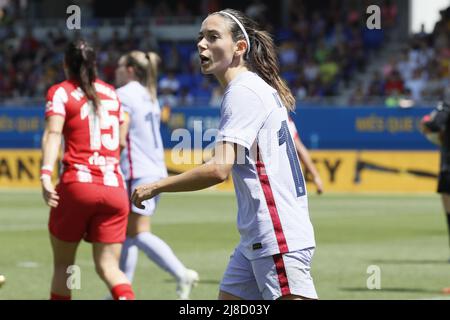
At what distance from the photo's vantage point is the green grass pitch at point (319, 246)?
36.2 ft

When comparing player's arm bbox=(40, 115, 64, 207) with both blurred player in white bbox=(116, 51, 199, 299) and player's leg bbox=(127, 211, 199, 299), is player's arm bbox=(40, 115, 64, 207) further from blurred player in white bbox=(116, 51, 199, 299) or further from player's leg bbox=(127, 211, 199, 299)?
player's leg bbox=(127, 211, 199, 299)

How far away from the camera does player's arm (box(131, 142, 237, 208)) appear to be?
5.36 m

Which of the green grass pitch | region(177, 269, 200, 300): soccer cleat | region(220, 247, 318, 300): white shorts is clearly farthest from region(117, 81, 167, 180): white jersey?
region(220, 247, 318, 300): white shorts

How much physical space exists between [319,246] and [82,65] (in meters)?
7.58

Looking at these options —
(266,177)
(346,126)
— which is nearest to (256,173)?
(266,177)

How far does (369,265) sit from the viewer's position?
42.9 feet

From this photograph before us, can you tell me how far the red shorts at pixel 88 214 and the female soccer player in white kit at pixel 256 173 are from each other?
2583 millimetres

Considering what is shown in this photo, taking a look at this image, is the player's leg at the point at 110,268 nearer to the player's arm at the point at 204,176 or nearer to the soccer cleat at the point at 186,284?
the soccer cleat at the point at 186,284

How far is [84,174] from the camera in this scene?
26.9ft

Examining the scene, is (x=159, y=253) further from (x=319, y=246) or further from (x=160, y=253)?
(x=319, y=246)

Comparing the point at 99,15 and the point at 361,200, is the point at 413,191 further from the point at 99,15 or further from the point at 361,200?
the point at 99,15

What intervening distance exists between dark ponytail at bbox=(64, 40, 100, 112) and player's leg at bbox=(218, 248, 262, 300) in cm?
278

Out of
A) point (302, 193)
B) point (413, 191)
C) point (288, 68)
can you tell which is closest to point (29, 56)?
point (288, 68)

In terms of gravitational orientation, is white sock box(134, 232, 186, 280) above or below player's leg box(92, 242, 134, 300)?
below
